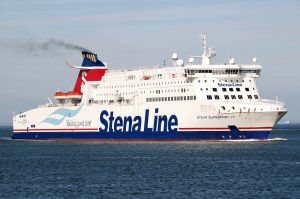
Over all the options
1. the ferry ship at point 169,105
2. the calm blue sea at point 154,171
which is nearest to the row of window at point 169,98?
the ferry ship at point 169,105

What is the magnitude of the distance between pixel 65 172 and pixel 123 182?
6.76 m

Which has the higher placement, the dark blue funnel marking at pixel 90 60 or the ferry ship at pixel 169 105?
the dark blue funnel marking at pixel 90 60

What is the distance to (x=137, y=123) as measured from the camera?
72.4m

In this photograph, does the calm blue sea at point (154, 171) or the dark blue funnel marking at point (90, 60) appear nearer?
the calm blue sea at point (154, 171)

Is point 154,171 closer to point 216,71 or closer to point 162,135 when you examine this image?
point 162,135

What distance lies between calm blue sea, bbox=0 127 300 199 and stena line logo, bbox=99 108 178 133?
2.12 m

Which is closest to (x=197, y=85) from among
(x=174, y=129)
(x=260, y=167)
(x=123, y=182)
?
(x=174, y=129)

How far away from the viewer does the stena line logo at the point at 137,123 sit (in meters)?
69.2

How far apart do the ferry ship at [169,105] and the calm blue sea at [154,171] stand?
197 centimetres

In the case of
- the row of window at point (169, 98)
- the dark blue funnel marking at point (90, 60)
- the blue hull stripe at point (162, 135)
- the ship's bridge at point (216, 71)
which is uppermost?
the dark blue funnel marking at point (90, 60)

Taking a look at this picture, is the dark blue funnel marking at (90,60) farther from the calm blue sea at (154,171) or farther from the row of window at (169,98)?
the calm blue sea at (154,171)

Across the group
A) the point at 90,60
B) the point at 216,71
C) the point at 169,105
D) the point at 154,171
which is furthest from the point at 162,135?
the point at 154,171

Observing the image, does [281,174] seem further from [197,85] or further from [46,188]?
[197,85]

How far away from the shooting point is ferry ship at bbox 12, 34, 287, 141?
2586 inches
